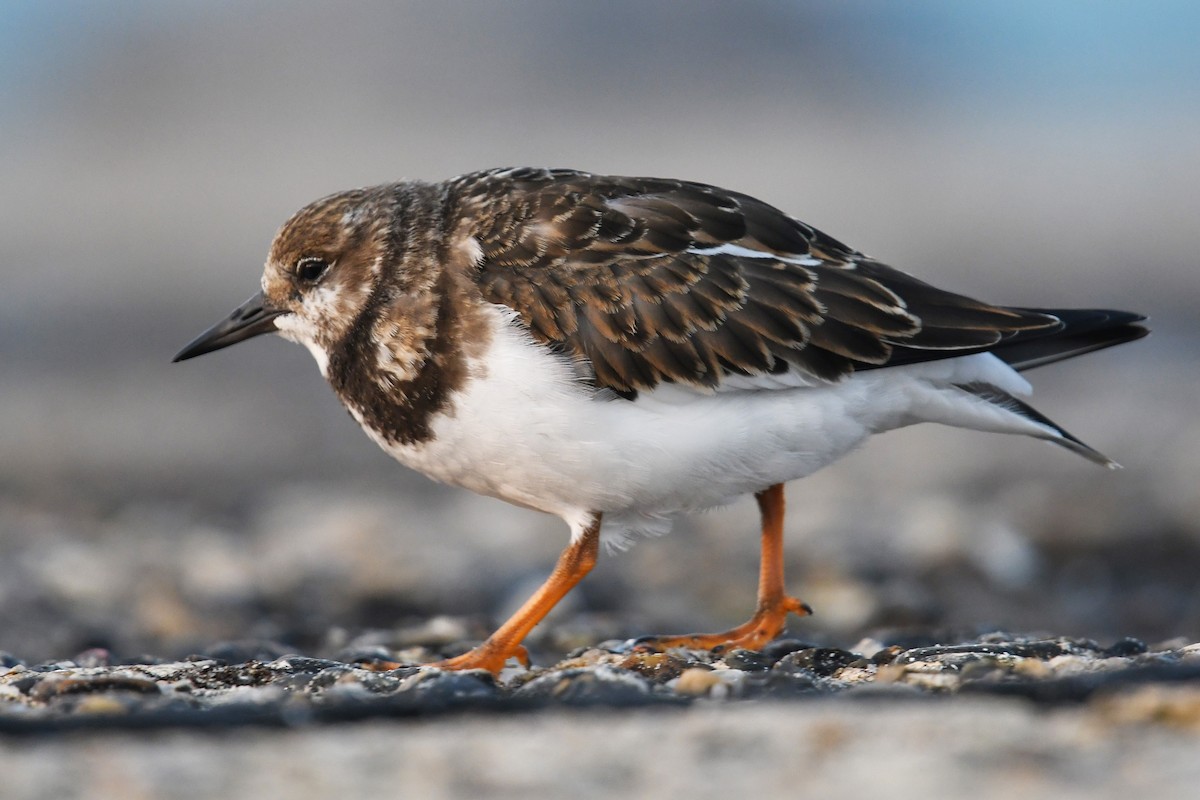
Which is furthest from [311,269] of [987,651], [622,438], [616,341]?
[987,651]

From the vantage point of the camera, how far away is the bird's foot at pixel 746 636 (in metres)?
4.62

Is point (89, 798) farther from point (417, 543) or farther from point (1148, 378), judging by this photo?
point (1148, 378)

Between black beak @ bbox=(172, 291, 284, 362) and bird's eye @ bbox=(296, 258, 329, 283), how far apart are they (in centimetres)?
17

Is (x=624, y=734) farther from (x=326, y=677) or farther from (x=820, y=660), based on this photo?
(x=820, y=660)

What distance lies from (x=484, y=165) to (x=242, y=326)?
65.0 feet

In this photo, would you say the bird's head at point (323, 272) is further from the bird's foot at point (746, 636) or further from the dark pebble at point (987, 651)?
the dark pebble at point (987, 651)

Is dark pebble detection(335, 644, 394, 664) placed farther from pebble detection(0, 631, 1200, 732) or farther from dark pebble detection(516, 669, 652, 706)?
dark pebble detection(516, 669, 652, 706)

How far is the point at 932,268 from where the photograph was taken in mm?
Answer: 16172

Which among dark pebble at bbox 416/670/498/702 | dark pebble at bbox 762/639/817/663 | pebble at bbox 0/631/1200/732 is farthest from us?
dark pebble at bbox 762/639/817/663

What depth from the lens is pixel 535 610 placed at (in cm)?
440

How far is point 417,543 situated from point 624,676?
11.5 feet

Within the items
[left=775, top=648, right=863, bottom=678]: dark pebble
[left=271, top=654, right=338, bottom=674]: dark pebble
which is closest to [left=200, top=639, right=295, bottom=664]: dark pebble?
[left=271, top=654, right=338, bottom=674]: dark pebble

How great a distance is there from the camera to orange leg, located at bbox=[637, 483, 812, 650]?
4.70m

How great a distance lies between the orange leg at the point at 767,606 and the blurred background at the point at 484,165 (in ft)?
2.30
